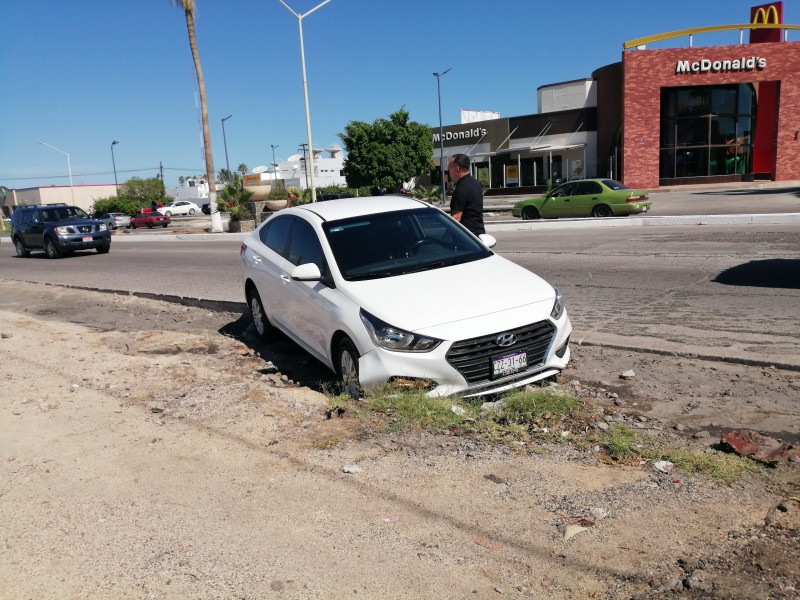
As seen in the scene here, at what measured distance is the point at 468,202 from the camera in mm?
8133

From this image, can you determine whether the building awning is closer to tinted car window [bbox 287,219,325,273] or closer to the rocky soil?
tinted car window [bbox 287,219,325,273]

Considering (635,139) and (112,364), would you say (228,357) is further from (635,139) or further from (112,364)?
(635,139)

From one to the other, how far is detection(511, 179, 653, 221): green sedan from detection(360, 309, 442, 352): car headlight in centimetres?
1950

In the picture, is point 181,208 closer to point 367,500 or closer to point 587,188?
point 587,188

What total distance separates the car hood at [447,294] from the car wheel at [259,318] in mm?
2442

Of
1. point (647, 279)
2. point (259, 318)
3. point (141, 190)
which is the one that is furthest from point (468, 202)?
point (141, 190)

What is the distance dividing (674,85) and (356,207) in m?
42.7

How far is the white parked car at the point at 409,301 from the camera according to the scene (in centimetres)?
507

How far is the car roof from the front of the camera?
22.2ft

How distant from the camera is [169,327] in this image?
970 cm

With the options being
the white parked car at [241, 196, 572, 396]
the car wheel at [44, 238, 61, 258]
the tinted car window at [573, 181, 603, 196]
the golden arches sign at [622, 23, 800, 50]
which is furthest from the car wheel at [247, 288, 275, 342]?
the golden arches sign at [622, 23, 800, 50]

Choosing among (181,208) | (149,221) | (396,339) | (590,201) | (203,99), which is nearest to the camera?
(396,339)

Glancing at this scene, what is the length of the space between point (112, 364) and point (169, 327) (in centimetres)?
281

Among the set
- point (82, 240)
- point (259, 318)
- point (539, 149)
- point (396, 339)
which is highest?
point (539, 149)
